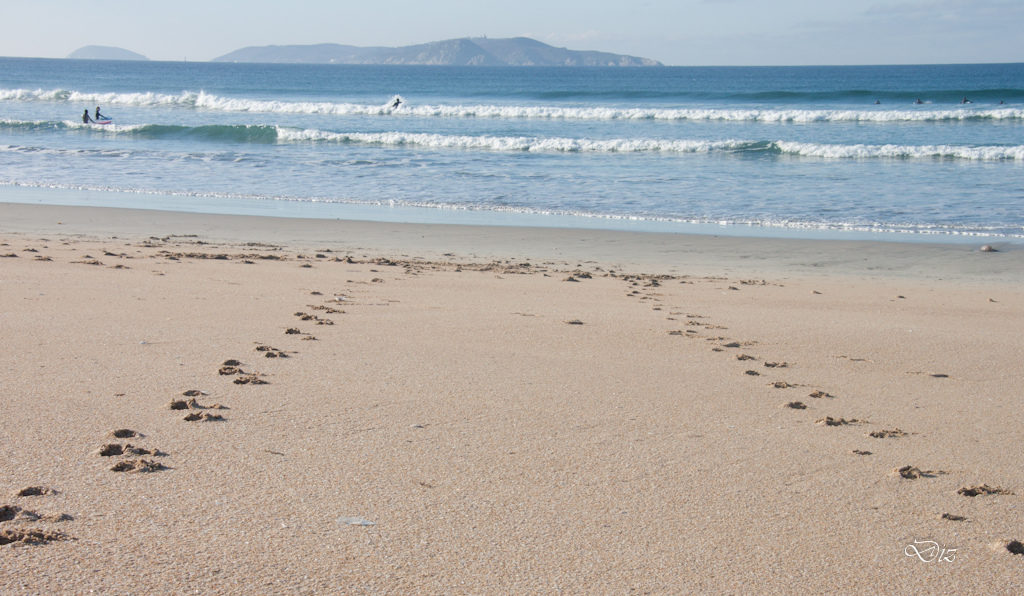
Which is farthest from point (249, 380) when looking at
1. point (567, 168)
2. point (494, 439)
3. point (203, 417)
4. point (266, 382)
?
point (567, 168)

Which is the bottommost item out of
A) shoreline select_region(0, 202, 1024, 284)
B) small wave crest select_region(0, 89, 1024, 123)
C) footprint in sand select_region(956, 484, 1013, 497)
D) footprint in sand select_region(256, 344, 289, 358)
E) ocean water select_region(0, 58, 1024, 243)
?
footprint in sand select_region(956, 484, 1013, 497)

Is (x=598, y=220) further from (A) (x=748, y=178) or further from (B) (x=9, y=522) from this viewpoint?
(B) (x=9, y=522)

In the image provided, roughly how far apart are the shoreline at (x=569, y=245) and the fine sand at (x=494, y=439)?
2101mm

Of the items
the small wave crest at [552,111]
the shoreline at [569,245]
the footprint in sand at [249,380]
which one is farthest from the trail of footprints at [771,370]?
the small wave crest at [552,111]

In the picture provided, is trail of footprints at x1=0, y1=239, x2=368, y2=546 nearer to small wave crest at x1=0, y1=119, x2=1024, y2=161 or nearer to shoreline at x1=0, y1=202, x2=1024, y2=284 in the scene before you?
shoreline at x1=0, y1=202, x2=1024, y2=284

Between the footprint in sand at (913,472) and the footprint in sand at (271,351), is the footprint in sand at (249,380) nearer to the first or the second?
the footprint in sand at (271,351)

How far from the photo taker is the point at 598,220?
543 inches

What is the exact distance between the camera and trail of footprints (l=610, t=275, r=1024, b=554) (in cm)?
346

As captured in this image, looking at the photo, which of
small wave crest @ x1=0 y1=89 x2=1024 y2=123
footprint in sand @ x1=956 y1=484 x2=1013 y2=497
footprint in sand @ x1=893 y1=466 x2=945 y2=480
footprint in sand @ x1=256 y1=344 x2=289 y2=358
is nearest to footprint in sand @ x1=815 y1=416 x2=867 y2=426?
footprint in sand @ x1=893 y1=466 x2=945 y2=480

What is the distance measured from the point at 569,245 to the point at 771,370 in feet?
20.4

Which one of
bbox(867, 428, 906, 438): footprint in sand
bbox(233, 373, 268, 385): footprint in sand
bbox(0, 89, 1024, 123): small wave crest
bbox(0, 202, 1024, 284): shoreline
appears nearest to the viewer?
bbox(867, 428, 906, 438): footprint in sand

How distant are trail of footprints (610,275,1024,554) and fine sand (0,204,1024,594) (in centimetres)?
2

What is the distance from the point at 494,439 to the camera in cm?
383

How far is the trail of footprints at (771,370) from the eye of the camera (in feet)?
11.3
